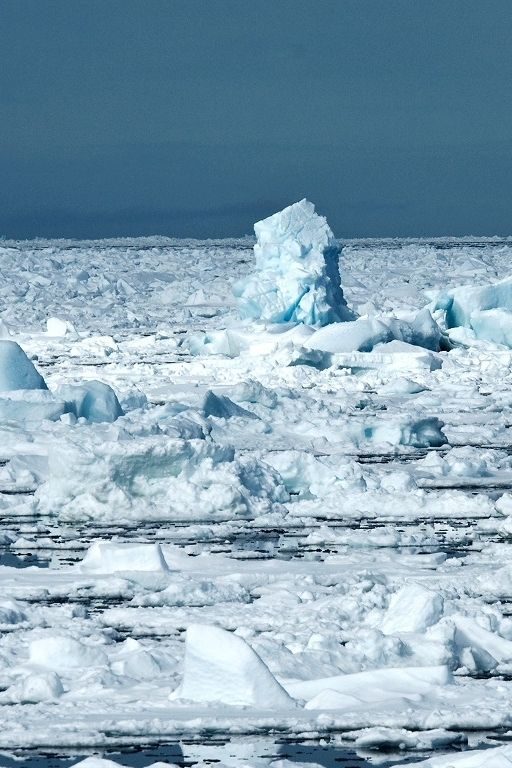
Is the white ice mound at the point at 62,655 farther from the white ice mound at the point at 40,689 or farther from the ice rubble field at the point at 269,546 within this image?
the white ice mound at the point at 40,689

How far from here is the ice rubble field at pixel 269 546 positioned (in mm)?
4246

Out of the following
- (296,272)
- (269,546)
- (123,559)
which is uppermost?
(296,272)

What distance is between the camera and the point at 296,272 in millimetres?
17094

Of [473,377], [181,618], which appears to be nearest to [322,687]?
[181,618]

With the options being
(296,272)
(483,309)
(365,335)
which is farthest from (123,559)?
(483,309)

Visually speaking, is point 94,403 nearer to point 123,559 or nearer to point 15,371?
point 15,371

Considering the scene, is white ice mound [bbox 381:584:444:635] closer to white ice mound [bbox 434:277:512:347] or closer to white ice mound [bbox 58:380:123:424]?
white ice mound [bbox 58:380:123:424]

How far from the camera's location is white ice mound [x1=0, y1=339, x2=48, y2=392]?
12.0 m

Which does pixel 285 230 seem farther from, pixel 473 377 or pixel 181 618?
pixel 181 618

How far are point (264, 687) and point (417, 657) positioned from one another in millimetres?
694

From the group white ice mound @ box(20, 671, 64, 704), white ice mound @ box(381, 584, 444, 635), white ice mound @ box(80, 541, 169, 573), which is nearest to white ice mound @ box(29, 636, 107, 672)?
white ice mound @ box(20, 671, 64, 704)

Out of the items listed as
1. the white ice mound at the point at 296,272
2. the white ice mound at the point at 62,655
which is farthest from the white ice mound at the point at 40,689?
the white ice mound at the point at 296,272

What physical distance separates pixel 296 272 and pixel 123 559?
11.0m

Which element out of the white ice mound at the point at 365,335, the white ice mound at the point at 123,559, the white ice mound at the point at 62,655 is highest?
the white ice mound at the point at 62,655
